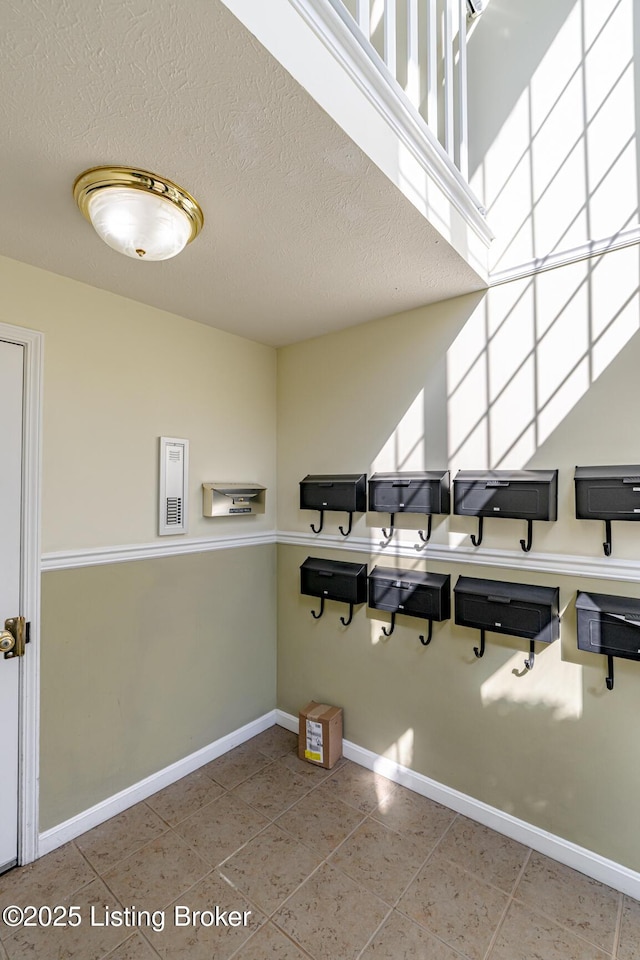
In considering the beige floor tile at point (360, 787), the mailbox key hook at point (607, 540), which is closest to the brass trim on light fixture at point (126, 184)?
the mailbox key hook at point (607, 540)

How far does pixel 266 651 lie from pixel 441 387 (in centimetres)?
183

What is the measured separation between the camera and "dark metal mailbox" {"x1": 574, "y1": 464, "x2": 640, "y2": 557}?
157 centimetres

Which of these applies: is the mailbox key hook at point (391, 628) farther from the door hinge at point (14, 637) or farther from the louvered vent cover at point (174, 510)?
the door hinge at point (14, 637)

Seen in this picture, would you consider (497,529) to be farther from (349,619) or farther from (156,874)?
(156,874)

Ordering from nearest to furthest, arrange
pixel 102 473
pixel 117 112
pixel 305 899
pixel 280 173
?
1. pixel 117 112
2. pixel 280 173
3. pixel 305 899
4. pixel 102 473


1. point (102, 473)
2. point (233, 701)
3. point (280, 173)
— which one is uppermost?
point (280, 173)

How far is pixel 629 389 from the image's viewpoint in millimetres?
1649

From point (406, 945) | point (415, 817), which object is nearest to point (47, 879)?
point (406, 945)

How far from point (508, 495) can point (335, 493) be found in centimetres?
90

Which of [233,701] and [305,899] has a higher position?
[233,701]

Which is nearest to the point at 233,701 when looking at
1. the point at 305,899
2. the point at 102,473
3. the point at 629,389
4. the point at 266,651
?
the point at 266,651

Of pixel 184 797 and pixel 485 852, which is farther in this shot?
pixel 184 797

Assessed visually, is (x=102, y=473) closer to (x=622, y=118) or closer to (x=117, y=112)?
(x=117, y=112)

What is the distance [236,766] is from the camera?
2.40 m
